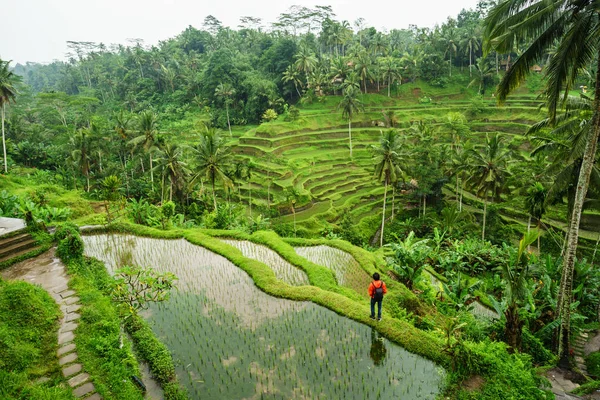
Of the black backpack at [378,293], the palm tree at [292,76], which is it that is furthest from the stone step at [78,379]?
the palm tree at [292,76]

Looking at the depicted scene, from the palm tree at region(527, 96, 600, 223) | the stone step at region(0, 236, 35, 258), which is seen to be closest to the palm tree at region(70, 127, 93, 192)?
the stone step at region(0, 236, 35, 258)

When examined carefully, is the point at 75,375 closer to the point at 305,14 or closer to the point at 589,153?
the point at 589,153

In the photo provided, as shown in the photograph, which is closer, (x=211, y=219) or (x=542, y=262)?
(x=542, y=262)

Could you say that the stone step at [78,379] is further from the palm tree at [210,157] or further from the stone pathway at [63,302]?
the palm tree at [210,157]

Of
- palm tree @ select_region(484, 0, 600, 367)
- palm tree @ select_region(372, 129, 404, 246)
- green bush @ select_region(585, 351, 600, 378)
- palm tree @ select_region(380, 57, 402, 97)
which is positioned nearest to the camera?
palm tree @ select_region(484, 0, 600, 367)

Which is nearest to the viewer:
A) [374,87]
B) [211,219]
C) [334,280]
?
[334,280]

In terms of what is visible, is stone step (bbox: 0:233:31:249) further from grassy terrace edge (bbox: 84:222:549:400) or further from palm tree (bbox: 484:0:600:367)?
palm tree (bbox: 484:0:600:367)

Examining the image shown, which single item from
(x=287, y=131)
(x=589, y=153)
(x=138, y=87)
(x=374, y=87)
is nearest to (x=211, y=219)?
(x=589, y=153)
